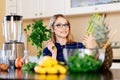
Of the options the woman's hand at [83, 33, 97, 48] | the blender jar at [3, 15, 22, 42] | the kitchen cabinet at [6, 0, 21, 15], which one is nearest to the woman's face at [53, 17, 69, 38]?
the blender jar at [3, 15, 22, 42]

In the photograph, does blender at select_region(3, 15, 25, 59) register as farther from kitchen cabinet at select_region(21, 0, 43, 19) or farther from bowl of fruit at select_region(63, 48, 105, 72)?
kitchen cabinet at select_region(21, 0, 43, 19)

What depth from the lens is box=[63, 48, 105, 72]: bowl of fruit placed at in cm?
155

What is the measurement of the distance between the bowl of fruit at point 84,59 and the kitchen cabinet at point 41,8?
8.89ft

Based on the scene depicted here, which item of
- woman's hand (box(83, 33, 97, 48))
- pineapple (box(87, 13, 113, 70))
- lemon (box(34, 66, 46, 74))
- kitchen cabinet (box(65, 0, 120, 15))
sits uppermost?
kitchen cabinet (box(65, 0, 120, 15))

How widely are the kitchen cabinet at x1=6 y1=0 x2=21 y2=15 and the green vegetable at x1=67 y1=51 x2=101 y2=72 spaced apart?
3.37m

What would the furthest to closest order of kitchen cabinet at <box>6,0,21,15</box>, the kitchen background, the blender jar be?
kitchen cabinet at <box>6,0,21,15</box> < the kitchen background < the blender jar

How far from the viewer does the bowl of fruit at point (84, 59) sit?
1554 mm

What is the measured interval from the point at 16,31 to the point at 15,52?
638 mm

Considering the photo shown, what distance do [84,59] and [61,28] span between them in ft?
4.60

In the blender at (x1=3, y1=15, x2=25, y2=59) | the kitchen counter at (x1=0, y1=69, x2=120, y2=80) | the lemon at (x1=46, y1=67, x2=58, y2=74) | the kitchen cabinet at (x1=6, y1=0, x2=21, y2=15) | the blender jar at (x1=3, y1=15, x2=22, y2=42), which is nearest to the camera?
the kitchen counter at (x1=0, y1=69, x2=120, y2=80)

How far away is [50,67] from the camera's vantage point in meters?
1.52

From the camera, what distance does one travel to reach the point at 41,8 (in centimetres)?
456

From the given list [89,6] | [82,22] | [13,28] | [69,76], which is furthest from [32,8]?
[69,76]

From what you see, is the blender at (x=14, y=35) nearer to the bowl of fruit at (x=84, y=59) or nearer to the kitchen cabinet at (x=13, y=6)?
the bowl of fruit at (x=84, y=59)
